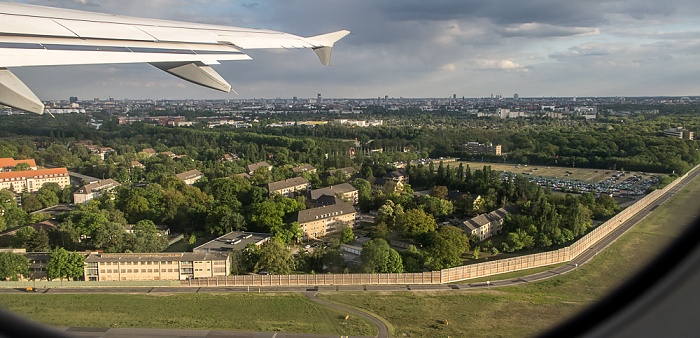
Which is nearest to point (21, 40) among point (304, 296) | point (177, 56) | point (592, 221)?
point (177, 56)

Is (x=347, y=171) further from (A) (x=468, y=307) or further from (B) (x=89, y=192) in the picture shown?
(A) (x=468, y=307)

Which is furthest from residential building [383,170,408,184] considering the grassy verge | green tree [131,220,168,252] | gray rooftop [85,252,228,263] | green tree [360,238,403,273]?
gray rooftop [85,252,228,263]

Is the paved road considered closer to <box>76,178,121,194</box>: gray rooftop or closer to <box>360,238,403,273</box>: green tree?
<box>360,238,403,273</box>: green tree

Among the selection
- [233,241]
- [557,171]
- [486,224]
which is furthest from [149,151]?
[557,171]

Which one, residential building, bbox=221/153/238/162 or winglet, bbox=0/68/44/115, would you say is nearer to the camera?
winglet, bbox=0/68/44/115

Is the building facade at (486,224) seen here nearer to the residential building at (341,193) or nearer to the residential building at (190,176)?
the residential building at (341,193)

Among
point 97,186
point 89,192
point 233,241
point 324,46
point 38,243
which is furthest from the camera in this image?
point 97,186
